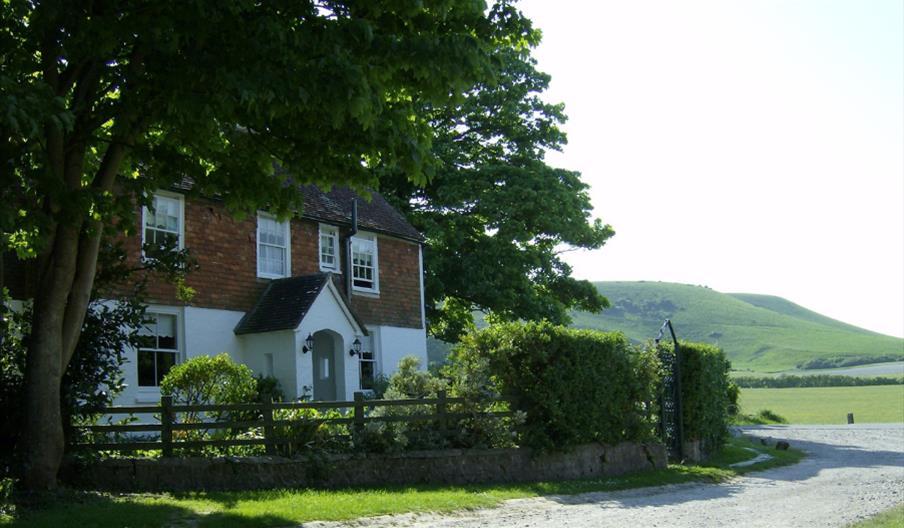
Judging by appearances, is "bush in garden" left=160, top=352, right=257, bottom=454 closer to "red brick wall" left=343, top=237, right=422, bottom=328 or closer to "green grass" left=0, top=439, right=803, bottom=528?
"green grass" left=0, top=439, right=803, bottom=528

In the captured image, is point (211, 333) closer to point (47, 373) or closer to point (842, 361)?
point (47, 373)

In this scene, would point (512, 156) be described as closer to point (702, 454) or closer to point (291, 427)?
point (702, 454)

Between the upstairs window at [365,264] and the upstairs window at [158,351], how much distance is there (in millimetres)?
6526

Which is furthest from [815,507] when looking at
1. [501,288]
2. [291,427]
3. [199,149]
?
[501,288]

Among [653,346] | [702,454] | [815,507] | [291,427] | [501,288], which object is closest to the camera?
[815,507]

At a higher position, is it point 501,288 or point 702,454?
point 501,288

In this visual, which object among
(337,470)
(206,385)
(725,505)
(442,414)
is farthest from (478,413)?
(206,385)

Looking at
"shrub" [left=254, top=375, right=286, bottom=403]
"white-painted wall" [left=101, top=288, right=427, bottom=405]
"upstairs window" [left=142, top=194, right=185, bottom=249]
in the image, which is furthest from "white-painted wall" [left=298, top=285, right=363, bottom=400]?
"upstairs window" [left=142, top=194, right=185, bottom=249]

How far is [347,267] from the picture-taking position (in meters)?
26.5

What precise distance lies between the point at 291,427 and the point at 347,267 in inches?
460

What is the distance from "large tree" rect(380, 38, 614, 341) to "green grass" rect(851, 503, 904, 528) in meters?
→ 19.7

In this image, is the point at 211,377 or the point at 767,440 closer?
the point at 211,377

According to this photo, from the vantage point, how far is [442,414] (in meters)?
16.2

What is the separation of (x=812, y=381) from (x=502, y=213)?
83.2 metres
